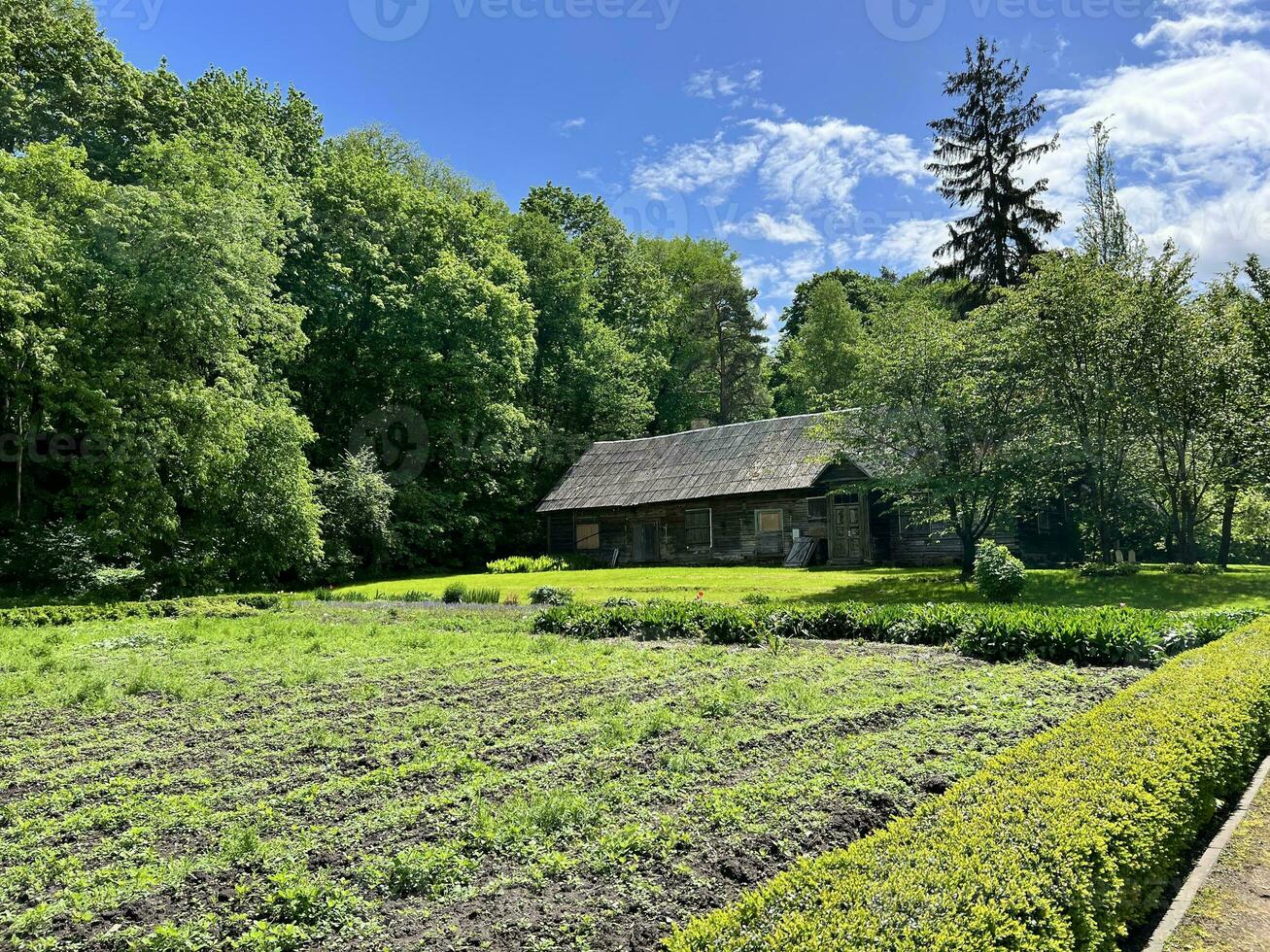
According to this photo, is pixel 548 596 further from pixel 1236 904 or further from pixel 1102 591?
pixel 1236 904

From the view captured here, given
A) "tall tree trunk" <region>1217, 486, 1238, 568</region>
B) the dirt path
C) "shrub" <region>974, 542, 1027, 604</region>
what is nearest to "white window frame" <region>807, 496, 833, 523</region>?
"tall tree trunk" <region>1217, 486, 1238, 568</region>

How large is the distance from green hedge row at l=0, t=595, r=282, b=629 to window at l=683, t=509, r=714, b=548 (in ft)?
54.4

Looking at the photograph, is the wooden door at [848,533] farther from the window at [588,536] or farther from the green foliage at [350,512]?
the green foliage at [350,512]

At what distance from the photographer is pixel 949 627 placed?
40.0 ft

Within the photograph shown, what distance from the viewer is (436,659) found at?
36.8ft

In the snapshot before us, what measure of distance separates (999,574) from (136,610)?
18.5 metres

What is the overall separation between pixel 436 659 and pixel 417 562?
863 inches

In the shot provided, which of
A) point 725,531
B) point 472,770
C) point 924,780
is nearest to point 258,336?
point 725,531

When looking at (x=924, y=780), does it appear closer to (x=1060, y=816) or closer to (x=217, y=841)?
(x=1060, y=816)

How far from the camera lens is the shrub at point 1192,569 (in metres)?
20.1

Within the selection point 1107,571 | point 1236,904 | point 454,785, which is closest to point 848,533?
point 1107,571

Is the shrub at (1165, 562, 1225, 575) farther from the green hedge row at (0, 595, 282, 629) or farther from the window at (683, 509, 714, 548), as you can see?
the green hedge row at (0, 595, 282, 629)

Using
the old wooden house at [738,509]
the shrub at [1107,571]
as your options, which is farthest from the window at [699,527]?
the shrub at [1107,571]

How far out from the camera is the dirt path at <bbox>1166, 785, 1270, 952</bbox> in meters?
3.88
